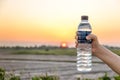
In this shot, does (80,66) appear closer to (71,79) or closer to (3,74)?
(3,74)

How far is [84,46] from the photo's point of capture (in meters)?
4.46

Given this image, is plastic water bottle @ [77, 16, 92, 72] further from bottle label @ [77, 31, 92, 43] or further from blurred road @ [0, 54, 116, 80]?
blurred road @ [0, 54, 116, 80]

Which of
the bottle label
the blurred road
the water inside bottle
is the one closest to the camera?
the bottle label

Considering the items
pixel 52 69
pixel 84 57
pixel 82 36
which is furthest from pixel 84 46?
pixel 52 69

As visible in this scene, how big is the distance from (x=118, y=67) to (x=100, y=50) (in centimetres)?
23

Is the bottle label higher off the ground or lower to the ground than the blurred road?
higher

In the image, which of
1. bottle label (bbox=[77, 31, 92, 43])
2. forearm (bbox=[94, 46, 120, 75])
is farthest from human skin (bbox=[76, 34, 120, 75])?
bottle label (bbox=[77, 31, 92, 43])

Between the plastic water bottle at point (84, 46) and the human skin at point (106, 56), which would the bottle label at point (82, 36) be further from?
the human skin at point (106, 56)

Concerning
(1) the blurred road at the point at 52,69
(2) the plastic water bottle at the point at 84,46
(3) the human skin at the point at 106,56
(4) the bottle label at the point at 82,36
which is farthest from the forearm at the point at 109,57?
(1) the blurred road at the point at 52,69

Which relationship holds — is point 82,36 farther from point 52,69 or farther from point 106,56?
point 52,69

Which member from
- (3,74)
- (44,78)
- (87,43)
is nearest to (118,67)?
(87,43)

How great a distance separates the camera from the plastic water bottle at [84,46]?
14.5 feet

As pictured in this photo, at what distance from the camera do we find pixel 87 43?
4441mm

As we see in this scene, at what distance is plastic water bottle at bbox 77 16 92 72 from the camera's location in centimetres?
441
